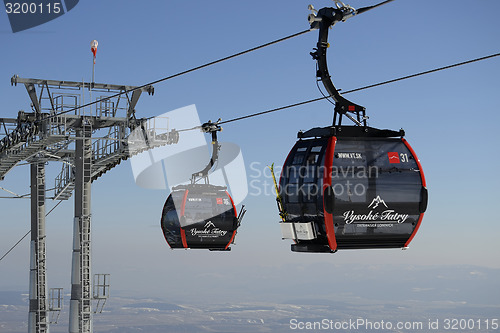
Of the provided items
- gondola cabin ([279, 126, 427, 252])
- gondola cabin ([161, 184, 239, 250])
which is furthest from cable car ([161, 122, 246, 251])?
gondola cabin ([279, 126, 427, 252])

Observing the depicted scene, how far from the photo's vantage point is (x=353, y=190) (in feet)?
34.8

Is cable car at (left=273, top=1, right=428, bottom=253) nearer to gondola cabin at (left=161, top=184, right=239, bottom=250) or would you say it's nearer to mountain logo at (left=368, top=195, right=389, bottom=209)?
mountain logo at (left=368, top=195, right=389, bottom=209)

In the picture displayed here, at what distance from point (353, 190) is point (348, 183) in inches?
5.2

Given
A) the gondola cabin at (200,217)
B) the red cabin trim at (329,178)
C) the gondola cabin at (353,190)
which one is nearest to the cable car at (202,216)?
the gondola cabin at (200,217)

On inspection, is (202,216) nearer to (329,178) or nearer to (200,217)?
(200,217)

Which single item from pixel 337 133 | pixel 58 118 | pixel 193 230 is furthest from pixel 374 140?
pixel 58 118

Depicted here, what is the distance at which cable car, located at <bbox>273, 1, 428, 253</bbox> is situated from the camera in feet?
34.6

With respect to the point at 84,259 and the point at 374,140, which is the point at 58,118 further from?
the point at 374,140

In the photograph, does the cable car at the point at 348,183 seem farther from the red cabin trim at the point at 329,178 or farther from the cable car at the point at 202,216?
the cable car at the point at 202,216

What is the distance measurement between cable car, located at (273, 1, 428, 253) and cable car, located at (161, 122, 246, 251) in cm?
819

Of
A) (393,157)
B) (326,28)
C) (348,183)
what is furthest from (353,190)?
(326,28)

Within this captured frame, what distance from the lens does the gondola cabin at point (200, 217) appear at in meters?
19.3

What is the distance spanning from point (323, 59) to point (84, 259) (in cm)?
1753

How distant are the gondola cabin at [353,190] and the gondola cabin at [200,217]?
8.20m
